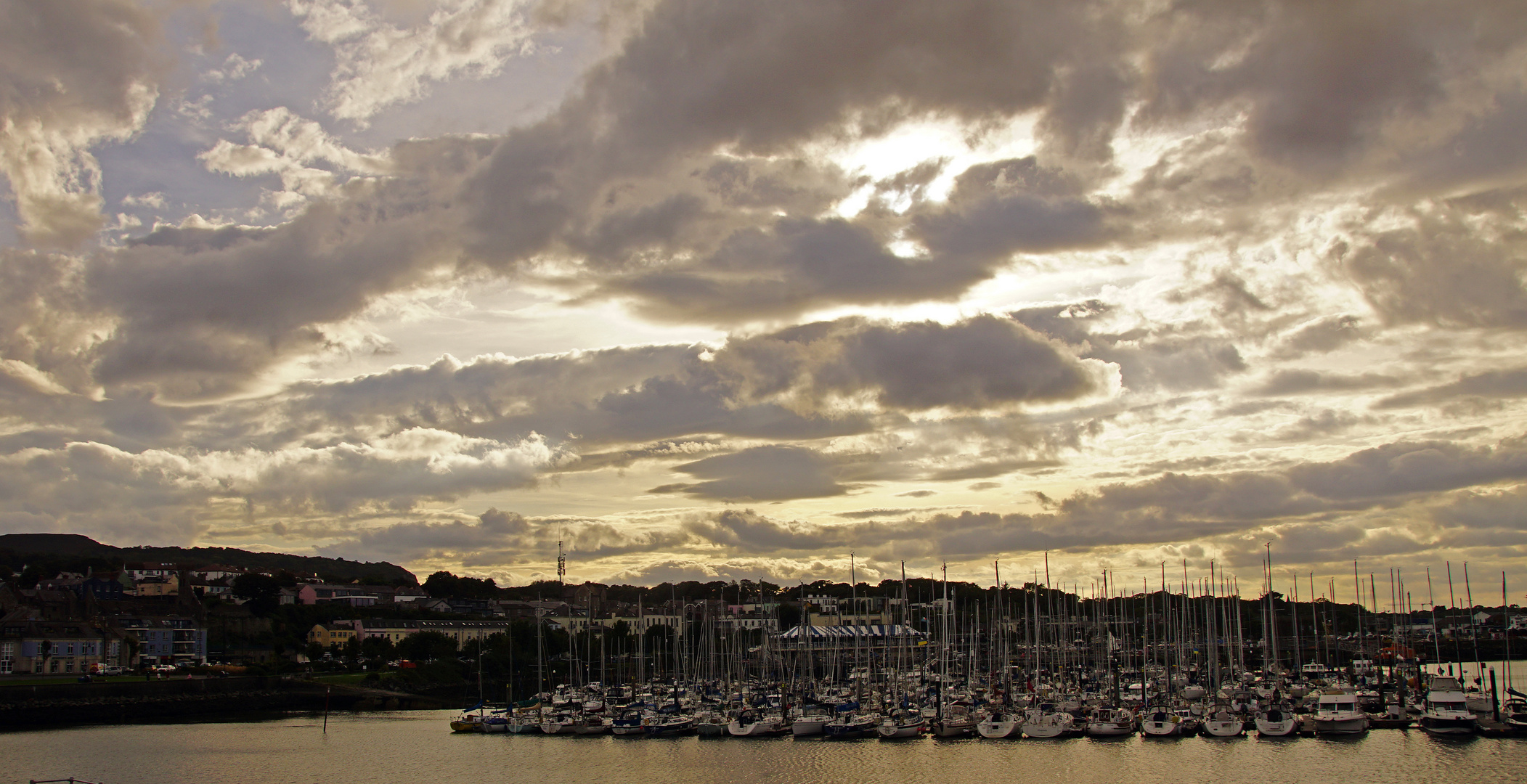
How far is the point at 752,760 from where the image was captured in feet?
241

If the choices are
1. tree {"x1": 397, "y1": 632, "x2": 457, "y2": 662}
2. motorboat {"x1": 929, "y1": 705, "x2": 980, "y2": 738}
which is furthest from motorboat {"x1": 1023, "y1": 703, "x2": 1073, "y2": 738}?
tree {"x1": 397, "y1": 632, "x2": 457, "y2": 662}

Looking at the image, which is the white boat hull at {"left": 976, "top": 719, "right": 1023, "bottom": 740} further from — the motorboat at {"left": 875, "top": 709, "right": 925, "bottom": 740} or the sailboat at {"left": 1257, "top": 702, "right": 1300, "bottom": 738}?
the sailboat at {"left": 1257, "top": 702, "right": 1300, "bottom": 738}

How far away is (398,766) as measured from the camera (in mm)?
74812

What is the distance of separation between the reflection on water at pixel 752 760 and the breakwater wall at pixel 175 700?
12.0m

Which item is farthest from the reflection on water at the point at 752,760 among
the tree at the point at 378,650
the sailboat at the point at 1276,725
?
the tree at the point at 378,650

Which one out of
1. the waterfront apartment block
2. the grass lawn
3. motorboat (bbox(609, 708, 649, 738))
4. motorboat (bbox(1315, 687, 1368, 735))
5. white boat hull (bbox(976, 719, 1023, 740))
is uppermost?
the waterfront apartment block

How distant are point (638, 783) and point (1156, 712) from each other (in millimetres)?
35792

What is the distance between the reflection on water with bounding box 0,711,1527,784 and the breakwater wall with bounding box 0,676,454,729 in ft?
39.5

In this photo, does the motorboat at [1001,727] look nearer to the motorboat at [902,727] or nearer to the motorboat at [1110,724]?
the motorboat at [902,727]

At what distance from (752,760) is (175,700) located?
69.0m

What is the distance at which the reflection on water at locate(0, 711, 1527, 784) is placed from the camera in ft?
209

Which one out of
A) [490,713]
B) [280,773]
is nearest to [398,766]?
[280,773]

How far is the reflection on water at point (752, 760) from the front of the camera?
2511 inches

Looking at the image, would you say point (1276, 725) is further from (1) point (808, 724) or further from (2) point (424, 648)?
(2) point (424, 648)
